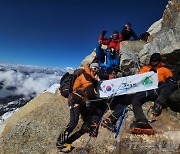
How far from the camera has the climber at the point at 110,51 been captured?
17.9 m

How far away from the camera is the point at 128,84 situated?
1368 centimetres

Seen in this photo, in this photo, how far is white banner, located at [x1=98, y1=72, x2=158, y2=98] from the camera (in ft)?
41.9

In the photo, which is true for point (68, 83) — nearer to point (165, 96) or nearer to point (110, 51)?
point (165, 96)

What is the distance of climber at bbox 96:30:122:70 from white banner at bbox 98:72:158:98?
11.3ft

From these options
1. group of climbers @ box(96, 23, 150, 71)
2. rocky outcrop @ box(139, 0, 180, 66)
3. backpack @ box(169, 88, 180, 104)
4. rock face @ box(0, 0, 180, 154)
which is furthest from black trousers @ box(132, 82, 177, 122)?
group of climbers @ box(96, 23, 150, 71)

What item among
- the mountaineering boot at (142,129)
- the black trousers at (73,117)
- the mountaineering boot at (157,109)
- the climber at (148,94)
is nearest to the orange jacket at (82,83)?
the black trousers at (73,117)

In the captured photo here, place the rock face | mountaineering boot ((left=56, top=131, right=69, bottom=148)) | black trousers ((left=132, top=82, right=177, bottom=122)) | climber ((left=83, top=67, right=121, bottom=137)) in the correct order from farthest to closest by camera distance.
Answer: climber ((left=83, top=67, right=121, bottom=137))
mountaineering boot ((left=56, top=131, right=69, bottom=148))
black trousers ((left=132, top=82, right=177, bottom=122))
the rock face

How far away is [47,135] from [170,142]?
7.44m

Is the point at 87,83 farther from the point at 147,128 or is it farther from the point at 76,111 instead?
the point at 147,128

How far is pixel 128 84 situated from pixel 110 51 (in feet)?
16.7

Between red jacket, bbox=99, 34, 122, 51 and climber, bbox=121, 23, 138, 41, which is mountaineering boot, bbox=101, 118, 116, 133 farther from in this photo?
climber, bbox=121, 23, 138, 41

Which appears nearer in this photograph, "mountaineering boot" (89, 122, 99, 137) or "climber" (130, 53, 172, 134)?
"climber" (130, 53, 172, 134)

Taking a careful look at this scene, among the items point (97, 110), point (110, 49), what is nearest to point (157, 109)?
point (97, 110)

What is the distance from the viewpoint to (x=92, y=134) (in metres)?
11.4
